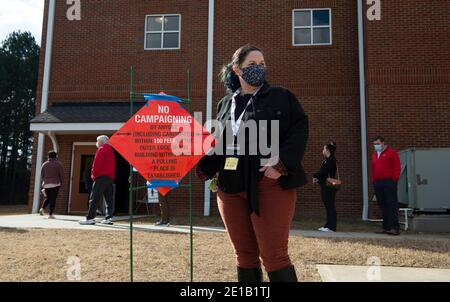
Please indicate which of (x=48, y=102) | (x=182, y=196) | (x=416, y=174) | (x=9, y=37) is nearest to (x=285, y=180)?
(x=416, y=174)

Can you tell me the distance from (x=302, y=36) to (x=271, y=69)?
1.49 meters

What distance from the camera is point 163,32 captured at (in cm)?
1304

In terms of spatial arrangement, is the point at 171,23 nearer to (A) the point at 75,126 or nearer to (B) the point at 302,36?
(B) the point at 302,36

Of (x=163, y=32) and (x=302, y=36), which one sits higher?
(x=163, y=32)

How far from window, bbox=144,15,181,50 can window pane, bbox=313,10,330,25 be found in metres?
4.40

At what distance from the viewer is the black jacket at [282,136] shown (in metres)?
2.51

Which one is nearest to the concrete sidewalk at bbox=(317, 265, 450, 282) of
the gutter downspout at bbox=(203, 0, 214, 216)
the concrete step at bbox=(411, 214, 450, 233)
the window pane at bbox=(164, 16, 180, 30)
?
the concrete step at bbox=(411, 214, 450, 233)

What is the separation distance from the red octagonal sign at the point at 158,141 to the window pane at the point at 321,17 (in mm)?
9873

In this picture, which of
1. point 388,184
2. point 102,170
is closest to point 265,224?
point 388,184

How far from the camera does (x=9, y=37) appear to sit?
31844 millimetres

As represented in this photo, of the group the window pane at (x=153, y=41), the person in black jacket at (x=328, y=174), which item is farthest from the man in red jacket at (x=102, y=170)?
the window pane at (x=153, y=41)

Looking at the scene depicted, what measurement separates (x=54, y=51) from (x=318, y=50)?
8733mm

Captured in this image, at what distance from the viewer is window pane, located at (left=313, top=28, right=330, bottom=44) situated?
40.8 feet

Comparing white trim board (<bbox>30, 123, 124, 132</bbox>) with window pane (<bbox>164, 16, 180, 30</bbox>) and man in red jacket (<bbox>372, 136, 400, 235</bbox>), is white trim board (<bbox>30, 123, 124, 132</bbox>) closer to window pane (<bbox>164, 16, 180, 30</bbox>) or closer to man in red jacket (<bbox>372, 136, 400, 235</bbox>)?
window pane (<bbox>164, 16, 180, 30</bbox>)
